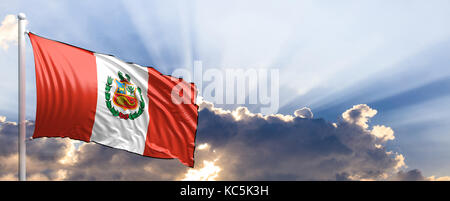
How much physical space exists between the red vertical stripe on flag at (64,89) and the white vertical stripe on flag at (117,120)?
7.4 inches

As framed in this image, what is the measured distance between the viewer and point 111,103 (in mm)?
9391

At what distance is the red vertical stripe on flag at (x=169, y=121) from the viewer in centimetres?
1075

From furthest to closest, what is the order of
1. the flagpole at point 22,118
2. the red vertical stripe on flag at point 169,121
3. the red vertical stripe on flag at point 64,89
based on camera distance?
the red vertical stripe on flag at point 169,121
the red vertical stripe on flag at point 64,89
the flagpole at point 22,118

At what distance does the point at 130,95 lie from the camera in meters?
10.1

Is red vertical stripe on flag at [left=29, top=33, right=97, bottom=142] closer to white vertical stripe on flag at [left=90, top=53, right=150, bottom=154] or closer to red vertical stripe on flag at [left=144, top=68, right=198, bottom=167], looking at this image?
white vertical stripe on flag at [left=90, top=53, right=150, bottom=154]

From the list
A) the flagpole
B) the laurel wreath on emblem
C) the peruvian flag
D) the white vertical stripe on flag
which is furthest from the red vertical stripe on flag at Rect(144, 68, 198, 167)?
the flagpole

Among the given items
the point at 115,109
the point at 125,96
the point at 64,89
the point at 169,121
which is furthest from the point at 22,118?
the point at 169,121

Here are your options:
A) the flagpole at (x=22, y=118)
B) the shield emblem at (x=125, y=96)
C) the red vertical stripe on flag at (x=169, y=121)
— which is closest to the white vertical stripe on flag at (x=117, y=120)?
the shield emblem at (x=125, y=96)

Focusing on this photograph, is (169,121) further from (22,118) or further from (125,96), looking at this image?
(22,118)

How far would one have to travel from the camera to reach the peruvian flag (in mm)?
7969

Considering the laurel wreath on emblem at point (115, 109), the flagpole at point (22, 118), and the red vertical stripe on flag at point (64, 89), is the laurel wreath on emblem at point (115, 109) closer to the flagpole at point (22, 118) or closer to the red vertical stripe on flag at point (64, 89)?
the red vertical stripe on flag at point (64, 89)

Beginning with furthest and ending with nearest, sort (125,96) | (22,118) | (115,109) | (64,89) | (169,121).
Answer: (169,121), (125,96), (115,109), (64,89), (22,118)

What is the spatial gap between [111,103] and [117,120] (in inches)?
21.3

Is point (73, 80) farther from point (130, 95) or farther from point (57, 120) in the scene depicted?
point (130, 95)
